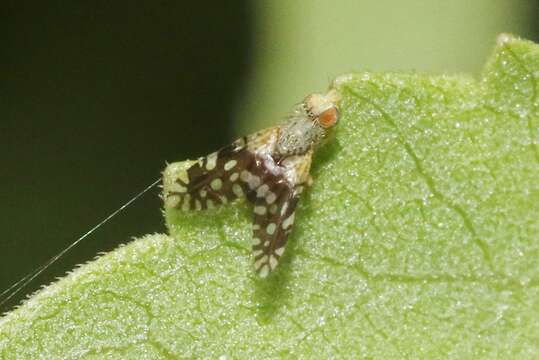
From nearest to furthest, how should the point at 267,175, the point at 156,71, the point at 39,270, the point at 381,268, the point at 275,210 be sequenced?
the point at 381,268 < the point at 275,210 < the point at 267,175 < the point at 39,270 < the point at 156,71

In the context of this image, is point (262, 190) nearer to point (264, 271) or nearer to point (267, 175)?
point (267, 175)

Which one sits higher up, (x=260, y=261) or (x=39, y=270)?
(x=39, y=270)

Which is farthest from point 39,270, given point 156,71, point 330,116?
point 330,116

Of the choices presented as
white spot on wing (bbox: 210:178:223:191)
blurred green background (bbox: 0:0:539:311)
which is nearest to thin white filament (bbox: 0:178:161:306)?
blurred green background (bbox: 0:0:539:311)

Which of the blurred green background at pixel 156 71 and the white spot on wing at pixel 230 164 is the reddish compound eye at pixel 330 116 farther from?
the blurred green background at pixel 156 71

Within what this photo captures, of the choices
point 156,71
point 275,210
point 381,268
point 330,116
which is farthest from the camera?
point 156,71

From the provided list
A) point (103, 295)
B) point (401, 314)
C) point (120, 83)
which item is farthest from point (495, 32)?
point (103, 295)
